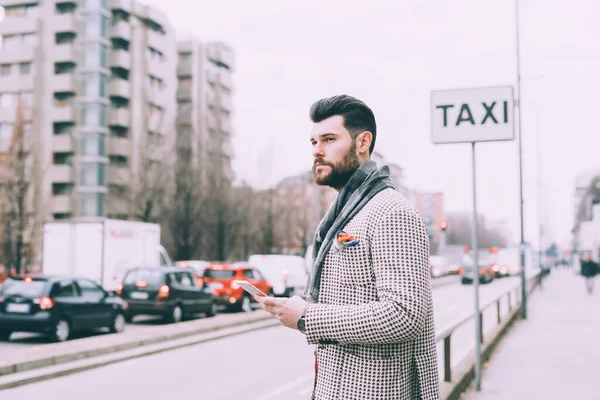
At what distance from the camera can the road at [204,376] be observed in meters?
9.66

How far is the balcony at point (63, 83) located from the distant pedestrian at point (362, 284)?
57.3 metres

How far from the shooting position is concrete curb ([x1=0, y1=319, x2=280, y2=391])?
10383 mm

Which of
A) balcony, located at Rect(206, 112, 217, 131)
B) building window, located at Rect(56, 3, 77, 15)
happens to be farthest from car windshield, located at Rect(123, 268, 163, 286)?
building window, located at Rect(56, 3, 77, 15)

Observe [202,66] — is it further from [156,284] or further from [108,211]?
[156,284]

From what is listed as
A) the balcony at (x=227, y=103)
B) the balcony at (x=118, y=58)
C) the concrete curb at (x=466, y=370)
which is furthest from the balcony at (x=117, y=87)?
the concrete curb at (x=466, y=370)

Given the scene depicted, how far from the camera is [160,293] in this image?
814 inches

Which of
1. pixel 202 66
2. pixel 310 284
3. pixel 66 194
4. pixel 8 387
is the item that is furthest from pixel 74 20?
pixel 310 284

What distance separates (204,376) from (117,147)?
49699 mm

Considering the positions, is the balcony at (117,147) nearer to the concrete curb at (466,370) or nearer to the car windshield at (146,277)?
the car windshield at (146,277)

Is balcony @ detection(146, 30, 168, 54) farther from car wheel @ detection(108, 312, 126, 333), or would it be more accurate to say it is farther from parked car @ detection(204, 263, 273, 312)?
car wheel @ detection(108, 312, 126, 333)

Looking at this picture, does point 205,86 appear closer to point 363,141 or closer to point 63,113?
point 63,113

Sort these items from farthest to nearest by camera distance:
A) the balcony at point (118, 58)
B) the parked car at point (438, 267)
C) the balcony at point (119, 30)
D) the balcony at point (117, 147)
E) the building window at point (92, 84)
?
1. the parked car at point (438, 267)
2. the balcony at point (119, 30)
3. the balcony at point (118, 58)
4. the balcony at point (117, 147)
5. the building window at point (92, 84)

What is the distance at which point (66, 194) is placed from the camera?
5741 centimetres

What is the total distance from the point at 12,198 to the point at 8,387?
25.0 metres
